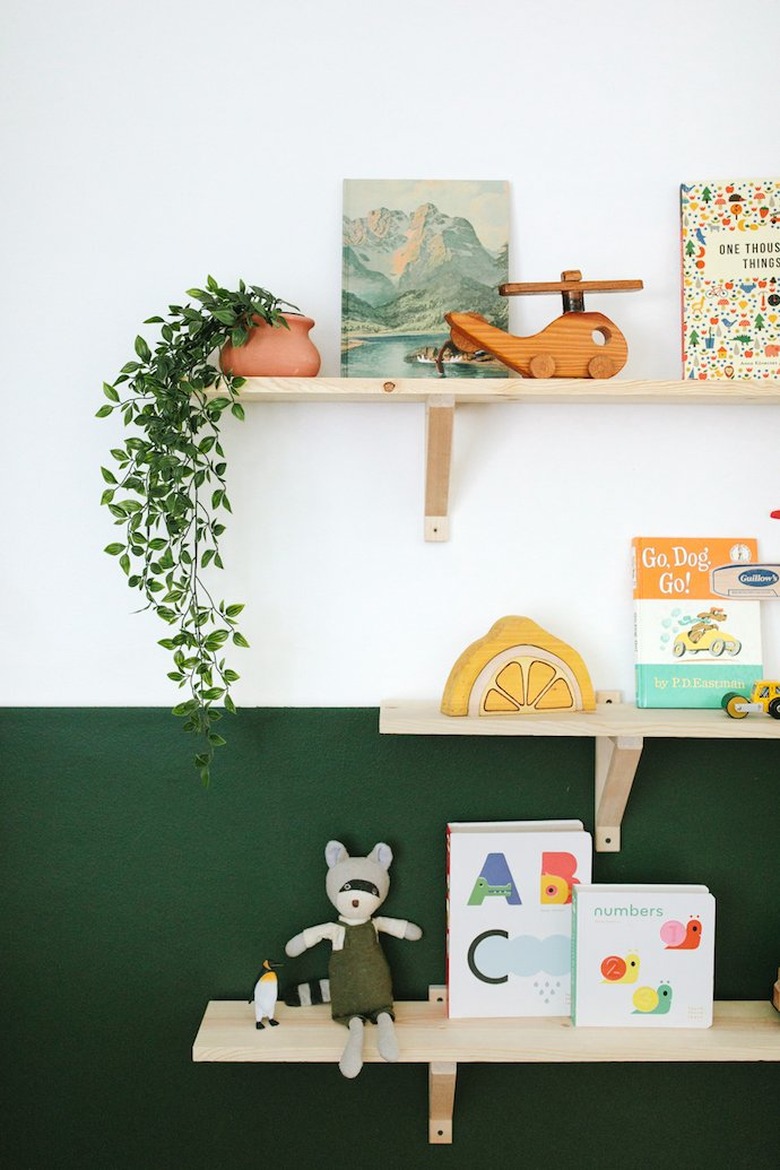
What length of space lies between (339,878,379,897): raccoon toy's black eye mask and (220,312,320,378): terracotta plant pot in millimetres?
786

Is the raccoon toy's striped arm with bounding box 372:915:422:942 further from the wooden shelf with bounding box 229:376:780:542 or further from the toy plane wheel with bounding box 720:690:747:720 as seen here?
the wooden shelf with bounding box 229:376:780:542

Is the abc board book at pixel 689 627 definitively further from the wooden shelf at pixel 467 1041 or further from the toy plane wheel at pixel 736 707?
the wooden shelf at pixel 467 1041

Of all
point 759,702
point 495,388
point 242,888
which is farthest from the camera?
point 242,888

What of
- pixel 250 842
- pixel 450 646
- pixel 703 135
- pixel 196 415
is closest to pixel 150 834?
pixel 250 842

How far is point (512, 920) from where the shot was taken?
5.24ft

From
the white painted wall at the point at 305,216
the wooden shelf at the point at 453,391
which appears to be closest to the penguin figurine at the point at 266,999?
the white painted wall at the point at 305,216

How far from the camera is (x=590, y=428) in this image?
1657 mm

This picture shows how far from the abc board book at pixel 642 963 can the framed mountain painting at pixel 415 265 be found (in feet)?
2.81

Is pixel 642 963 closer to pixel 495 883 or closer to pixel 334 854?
pixel 495 883

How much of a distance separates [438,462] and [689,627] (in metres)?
0.49

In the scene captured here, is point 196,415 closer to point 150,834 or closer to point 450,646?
point 450,646

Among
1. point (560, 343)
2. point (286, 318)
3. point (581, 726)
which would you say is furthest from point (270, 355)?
point (581, 726)

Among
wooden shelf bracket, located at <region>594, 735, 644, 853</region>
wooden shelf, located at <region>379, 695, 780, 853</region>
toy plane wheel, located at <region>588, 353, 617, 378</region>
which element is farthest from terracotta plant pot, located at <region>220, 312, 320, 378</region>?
wooden shelf bracket, located at <region>594, 735, 644, 853</region>

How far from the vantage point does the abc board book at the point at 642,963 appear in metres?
1.57
